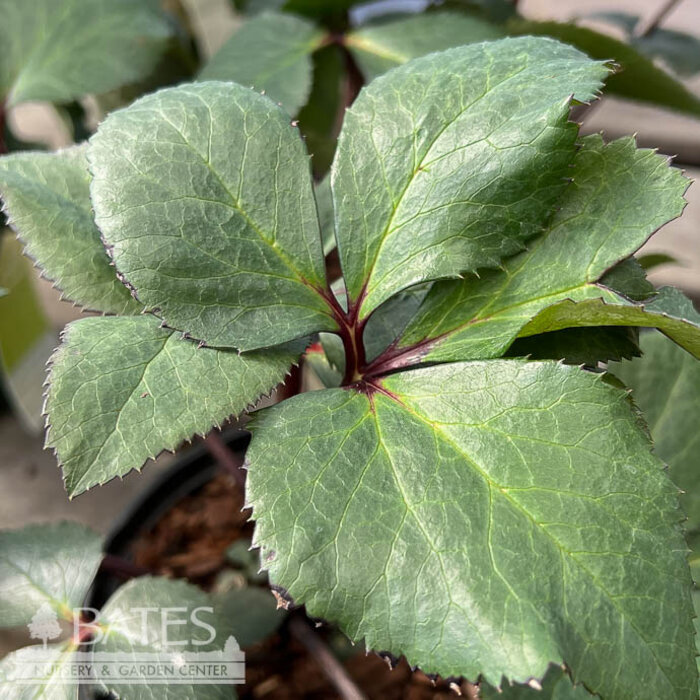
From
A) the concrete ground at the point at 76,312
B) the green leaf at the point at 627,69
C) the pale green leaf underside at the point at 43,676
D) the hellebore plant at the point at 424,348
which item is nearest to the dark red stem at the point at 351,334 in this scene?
the hellebore plant at the point at 424,348

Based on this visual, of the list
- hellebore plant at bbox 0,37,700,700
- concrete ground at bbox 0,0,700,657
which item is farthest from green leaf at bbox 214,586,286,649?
concrete ground at bbox 0,0,700,657

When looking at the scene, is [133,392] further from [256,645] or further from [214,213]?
[256,645]

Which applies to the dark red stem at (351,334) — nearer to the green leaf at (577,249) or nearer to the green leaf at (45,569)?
the green leaf at (577,249)

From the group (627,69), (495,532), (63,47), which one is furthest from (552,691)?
(63,47)

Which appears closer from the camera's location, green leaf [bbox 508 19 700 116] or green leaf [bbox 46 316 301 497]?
green leaf [bbox 46 316 301 497]

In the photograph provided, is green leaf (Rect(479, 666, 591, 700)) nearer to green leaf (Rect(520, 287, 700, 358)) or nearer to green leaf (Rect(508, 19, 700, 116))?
green leaf (Rect(520, 287, 700, 358))

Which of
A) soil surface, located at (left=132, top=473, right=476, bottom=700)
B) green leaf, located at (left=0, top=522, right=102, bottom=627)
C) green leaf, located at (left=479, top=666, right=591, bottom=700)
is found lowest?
soil surface, located at (left=132, top=473, right=476, bottom=700)

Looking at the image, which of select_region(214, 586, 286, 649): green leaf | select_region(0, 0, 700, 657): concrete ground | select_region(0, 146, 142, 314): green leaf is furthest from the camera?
select_region(0, 0, 700, 657): concrete ground
